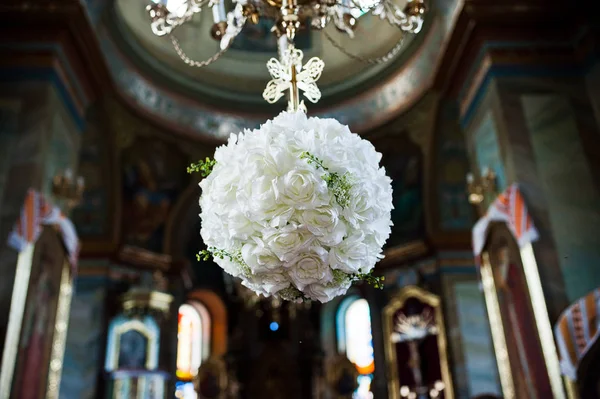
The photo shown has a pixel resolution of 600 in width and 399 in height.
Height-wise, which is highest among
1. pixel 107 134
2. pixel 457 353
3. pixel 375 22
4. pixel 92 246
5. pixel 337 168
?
pixel 375 22

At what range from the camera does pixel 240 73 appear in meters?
12.7

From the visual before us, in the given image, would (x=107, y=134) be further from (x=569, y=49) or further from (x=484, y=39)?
(x=569, y=49)

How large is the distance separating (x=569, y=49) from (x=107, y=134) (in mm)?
7847

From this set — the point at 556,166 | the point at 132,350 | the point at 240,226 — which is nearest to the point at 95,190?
the point at 132,350

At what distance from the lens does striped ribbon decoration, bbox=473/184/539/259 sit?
6066 mm

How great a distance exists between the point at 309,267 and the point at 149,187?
1087 centimetres

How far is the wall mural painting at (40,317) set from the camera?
6.00 meters

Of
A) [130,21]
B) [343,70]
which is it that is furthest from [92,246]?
[343,70]

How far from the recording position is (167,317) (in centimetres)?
1194

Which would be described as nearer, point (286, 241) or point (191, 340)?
point (286, 241)

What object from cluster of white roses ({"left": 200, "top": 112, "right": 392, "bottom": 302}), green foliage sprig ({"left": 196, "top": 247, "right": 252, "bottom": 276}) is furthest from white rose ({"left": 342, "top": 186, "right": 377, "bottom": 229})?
green foliage sprig ({"left": 196, "top": 247, "right": 252, "bottom": 276})

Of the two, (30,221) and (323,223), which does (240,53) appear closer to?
(30,221)

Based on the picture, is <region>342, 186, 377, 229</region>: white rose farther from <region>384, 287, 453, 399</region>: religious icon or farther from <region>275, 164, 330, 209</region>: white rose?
<region>384, 287, 453, 399</region>: religious icon

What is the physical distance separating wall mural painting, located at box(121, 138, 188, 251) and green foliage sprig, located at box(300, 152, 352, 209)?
10.1 m
